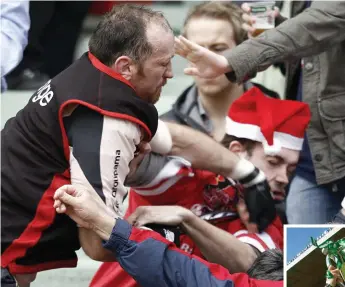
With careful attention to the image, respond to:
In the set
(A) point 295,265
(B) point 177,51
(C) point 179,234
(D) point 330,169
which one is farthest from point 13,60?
(A) point 295,265

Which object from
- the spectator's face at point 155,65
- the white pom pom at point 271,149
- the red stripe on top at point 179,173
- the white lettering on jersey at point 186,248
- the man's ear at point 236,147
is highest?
the spectator's face at point 155,65

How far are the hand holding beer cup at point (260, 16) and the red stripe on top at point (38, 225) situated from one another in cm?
145

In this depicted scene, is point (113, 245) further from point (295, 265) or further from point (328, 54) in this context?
point (328, 54)

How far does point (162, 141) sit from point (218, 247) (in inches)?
15.5

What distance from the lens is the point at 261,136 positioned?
3.69 m

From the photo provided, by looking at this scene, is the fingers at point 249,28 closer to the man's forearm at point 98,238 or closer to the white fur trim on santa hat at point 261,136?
the white fur trim on santa hat at point 261,136

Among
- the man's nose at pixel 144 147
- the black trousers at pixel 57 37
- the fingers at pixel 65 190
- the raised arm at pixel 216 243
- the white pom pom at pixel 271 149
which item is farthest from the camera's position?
the black trousers at pixel 57 37

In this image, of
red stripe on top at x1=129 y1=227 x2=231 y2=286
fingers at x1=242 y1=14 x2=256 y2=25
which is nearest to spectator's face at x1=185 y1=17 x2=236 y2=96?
fingers at x1=242 y1=14 x2=256 y2=25

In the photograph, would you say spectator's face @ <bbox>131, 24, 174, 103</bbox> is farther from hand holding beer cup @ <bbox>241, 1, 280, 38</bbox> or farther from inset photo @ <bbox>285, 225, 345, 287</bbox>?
hand holding beer cup @ <bbox>241, 1, 280, 38</bbox>

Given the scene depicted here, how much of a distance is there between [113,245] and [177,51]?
0.93 meters

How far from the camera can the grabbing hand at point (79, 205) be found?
2738mm

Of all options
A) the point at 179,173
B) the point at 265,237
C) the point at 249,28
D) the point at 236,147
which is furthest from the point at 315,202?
the point at 179,173

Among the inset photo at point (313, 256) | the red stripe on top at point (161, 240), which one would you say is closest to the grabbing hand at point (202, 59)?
the red stripe on top at point (161, 240)

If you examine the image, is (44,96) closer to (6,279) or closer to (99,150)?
(99,150)
